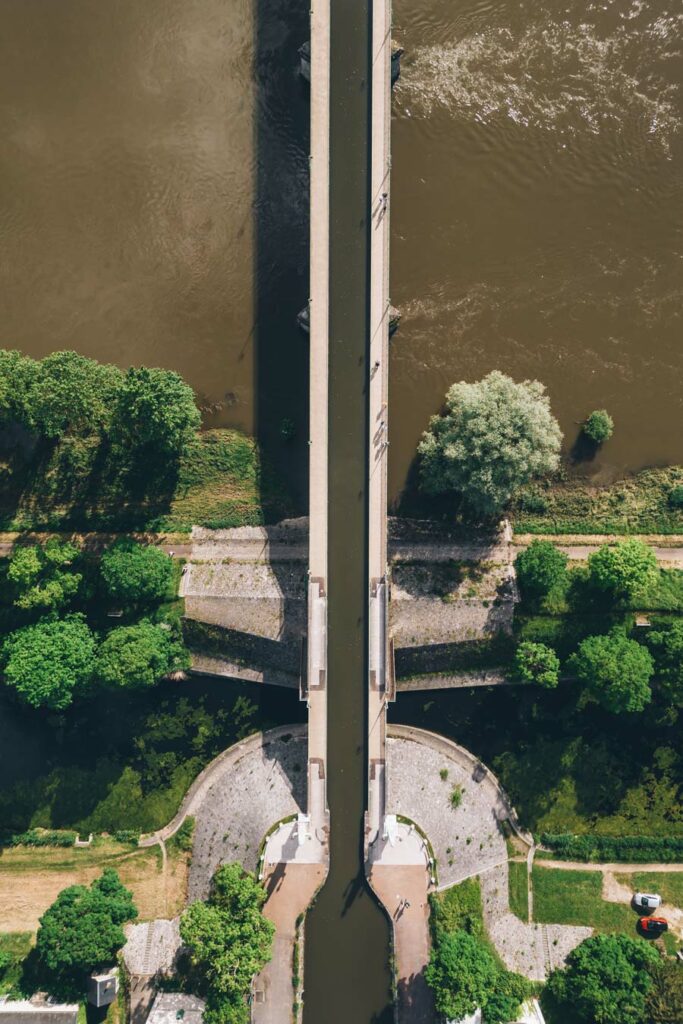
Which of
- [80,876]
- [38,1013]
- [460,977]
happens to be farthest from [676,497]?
[38,1013]

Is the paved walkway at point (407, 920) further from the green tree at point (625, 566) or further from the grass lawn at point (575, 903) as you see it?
the green tree at point (625, 566)

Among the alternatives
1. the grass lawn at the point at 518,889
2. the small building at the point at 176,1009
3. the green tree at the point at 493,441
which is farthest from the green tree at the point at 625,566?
the small building at the point at 176,1009

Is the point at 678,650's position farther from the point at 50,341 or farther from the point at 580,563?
the point at 50,341

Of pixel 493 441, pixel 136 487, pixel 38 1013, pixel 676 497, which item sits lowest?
pixel 38 1013

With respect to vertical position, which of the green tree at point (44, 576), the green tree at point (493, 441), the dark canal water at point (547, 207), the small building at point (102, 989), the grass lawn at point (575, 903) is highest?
the dark canal water at point (547, 207)

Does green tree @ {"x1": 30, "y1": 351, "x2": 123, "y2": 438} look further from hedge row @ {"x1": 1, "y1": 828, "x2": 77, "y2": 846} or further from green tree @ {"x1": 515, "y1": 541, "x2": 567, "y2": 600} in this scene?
green tree @ {"x1": 515, "y1": 541, "x2": 567, "y2": 600}

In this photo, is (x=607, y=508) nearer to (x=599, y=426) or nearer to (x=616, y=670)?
(x=599, y=426)
